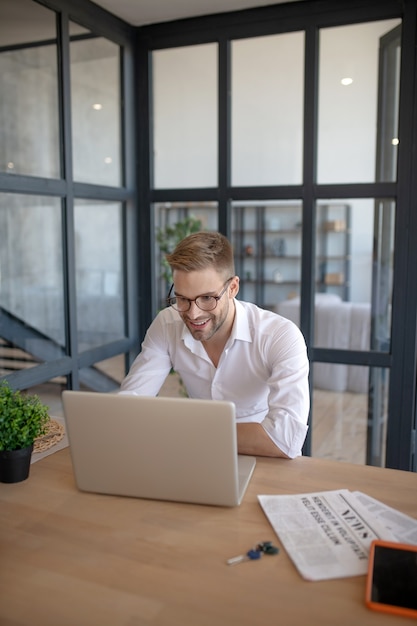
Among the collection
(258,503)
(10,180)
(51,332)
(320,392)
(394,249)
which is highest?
(10,180)

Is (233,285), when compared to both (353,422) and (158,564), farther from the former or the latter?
(353,422)

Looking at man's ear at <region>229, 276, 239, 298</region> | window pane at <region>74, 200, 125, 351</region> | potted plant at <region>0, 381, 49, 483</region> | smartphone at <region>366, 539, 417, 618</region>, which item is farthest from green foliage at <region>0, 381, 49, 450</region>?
window pane at <region>74, 200, 125, 351</region>

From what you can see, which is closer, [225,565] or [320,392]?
[225,565]

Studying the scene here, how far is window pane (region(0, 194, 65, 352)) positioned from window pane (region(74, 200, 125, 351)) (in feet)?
0.55

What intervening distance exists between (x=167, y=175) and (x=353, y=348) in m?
1.49

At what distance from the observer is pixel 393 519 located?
4.25ft

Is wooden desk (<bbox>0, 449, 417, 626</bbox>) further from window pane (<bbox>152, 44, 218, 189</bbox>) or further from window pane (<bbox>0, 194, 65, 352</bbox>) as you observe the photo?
window pane (<bbox>152, 44, 218, 189</bbox>)

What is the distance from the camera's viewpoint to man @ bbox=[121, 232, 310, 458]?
176 cm

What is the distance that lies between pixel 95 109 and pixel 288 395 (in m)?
2.08

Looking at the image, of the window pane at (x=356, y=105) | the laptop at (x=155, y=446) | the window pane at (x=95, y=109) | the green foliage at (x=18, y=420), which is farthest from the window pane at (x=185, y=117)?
the laptop at (x=155, y=446)

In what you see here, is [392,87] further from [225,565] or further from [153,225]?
[225,565]

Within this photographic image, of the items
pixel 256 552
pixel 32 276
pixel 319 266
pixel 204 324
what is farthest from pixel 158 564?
pixel 319 266

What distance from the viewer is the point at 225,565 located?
3.74ft

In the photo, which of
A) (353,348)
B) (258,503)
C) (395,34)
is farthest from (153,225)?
(258,503)
